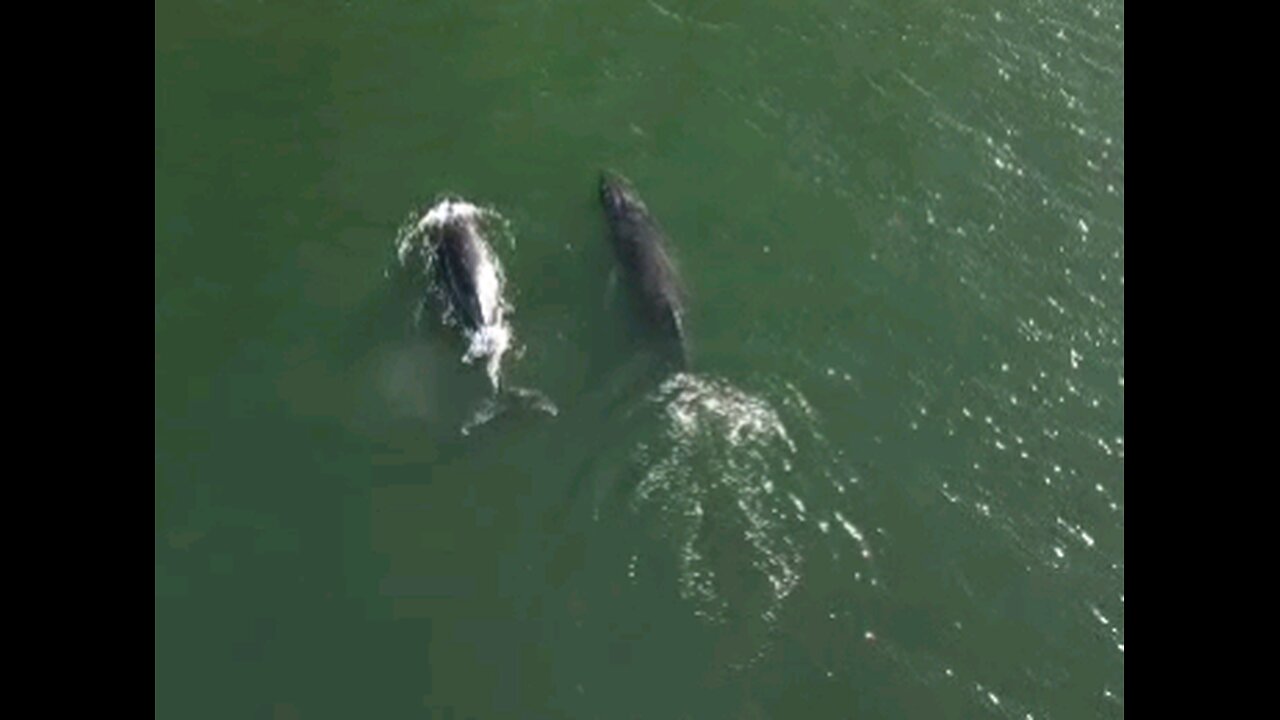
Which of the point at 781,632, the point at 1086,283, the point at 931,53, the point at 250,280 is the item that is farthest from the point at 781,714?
the point at 931,53

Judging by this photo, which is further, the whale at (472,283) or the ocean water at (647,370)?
the whale at (472,283)

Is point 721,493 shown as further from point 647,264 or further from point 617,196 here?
point 617,196

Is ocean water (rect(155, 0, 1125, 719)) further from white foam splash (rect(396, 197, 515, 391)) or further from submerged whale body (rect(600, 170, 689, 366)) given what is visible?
Result: submerged whale body (rect(600, 170, 689, 366))

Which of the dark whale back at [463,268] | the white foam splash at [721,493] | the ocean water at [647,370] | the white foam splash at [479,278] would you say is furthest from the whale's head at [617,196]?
the white foam splash at [721,493]

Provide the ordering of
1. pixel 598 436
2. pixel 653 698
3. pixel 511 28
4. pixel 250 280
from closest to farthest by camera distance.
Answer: pixel 653 698, pixel 598 436, pixel 250 280, pixel 511 28

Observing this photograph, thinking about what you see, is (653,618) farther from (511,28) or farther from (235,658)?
(511,28)

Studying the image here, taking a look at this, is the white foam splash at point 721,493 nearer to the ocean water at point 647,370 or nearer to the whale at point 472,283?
the ocean water at point 647,370
